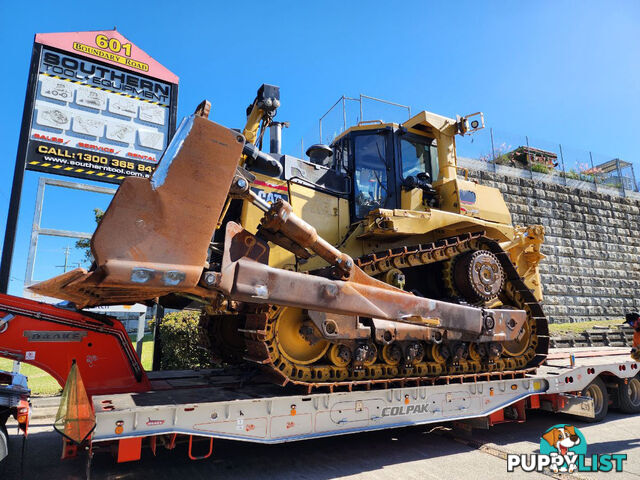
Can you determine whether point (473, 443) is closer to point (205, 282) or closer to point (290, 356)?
point (290, 356)

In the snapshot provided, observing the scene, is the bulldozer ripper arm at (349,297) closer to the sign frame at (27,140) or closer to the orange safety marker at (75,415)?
the orange safety marker at (75,415)

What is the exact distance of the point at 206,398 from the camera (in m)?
4.61

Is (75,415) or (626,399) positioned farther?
(626,399)

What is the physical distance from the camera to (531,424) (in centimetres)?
750

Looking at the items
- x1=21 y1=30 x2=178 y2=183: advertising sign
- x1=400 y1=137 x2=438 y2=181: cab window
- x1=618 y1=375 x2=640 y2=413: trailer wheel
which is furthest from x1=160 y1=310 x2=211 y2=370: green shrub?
x1=618 y1=375 x2=640 y2=413: trailer wheel

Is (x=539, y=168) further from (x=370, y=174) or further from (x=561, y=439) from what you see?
(x=561, y=439)

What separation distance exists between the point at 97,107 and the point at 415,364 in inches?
368

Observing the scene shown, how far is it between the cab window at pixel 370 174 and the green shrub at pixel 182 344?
4.60 meters

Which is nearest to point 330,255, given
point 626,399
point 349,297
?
point 349,297

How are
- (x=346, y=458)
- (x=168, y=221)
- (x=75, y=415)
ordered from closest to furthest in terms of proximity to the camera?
(x=168, y=221)
(x=75, y=415)
(x=346, y=458)

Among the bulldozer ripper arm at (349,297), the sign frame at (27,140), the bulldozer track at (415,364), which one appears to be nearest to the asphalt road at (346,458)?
the bulldozer track at (415,364)

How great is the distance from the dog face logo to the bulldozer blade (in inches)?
217

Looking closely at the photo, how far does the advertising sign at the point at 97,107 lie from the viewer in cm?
945

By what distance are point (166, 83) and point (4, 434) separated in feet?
30.9
